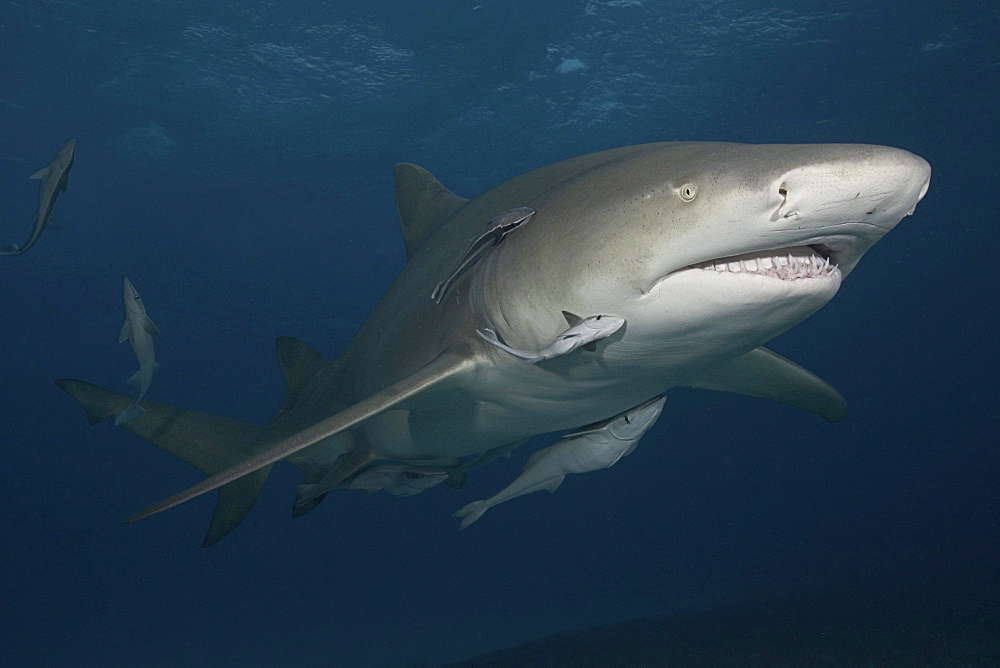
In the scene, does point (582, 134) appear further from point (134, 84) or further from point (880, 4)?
point (134, 84)

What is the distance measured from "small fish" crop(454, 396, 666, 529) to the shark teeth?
197cm

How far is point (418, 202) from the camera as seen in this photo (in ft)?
18.4

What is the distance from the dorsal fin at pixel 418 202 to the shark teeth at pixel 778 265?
349 centimetres

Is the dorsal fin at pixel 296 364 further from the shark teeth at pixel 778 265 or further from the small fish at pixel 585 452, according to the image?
the shark teeth at pixel 778 265

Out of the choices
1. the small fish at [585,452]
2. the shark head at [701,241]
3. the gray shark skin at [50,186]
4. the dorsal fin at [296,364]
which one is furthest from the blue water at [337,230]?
the shark head at [701,241]

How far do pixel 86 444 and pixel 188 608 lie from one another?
129ft

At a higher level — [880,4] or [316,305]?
[880,4]

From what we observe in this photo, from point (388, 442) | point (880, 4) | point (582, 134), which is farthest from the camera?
point (582, 134)

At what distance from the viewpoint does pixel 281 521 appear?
92375 millimetres

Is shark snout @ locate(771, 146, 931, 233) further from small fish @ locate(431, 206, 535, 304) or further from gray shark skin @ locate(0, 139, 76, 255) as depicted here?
gray shark skin @ locate(0, 139, 76, 255)

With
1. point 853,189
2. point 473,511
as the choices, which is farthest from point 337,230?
point 853,189

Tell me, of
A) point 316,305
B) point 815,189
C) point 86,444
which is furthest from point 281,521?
point 815,189

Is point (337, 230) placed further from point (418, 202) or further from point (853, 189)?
point (853, 189)

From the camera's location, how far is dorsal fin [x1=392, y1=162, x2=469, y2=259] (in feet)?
17.9
